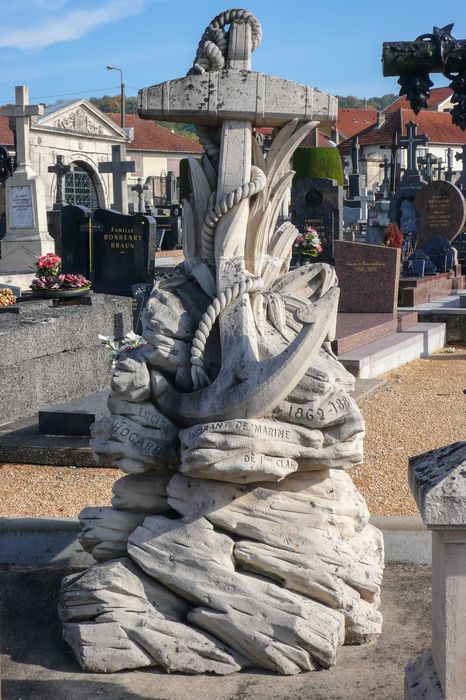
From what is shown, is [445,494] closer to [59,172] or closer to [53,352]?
[53,352]

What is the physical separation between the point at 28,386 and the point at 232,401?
16.8ft

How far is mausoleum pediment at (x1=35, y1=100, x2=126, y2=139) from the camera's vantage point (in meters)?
42.9

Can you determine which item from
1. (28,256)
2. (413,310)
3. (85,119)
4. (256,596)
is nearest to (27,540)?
(256,596)

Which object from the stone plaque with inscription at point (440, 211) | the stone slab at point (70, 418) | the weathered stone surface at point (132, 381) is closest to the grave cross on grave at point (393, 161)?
the stone plaque with inscription at point (440, 211)

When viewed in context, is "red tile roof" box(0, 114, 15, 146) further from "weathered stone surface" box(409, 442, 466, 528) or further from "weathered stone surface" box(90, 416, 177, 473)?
"weathered stone surface" box(409, 442, 466, 528)

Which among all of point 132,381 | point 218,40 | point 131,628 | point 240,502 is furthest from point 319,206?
point 131,628

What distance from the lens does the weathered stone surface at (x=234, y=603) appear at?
13.6 ft

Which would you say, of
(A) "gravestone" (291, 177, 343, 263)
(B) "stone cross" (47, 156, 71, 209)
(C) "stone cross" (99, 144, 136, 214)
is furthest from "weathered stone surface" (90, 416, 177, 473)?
(B) "stone cross" (47, 156, 71, 209)

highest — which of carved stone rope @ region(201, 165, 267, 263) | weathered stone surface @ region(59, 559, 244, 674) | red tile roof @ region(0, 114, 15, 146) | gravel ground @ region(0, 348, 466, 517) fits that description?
red tile roof @ region(0, 114, 15, 146)

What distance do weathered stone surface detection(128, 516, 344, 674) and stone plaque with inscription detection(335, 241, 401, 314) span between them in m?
10.9

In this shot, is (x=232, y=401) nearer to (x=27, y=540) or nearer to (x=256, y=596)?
(x=256, y=596)

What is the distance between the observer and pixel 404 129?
63.2 meters

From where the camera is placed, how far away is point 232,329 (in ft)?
15.2

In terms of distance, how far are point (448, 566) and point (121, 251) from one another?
11.8 meters
